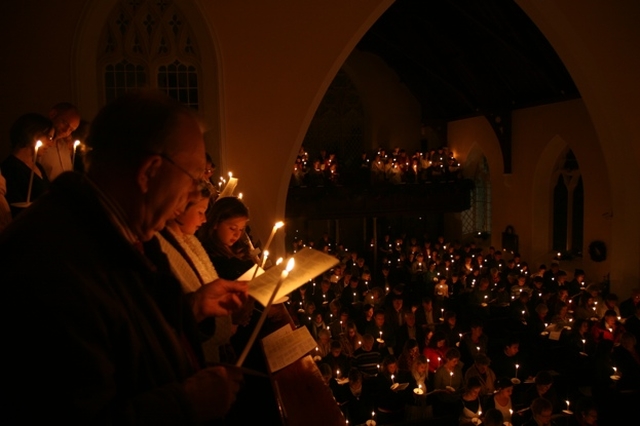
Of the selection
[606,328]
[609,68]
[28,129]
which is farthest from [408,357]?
[609,68]

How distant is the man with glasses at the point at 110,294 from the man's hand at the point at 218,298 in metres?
0.32

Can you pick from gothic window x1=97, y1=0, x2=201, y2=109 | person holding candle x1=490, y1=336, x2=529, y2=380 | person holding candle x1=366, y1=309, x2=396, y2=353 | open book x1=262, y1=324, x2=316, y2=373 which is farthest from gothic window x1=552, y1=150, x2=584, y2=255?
open book x1=262, y1=324, x2=316, y2=373

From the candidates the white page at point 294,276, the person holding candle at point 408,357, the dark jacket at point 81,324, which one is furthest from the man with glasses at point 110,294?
the person holding candle at point 408,357

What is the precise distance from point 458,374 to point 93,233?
5.96m

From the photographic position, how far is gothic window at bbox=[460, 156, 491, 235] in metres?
17.5

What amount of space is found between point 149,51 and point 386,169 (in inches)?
354

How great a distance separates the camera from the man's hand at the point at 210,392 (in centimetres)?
121

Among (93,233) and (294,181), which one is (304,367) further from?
(294,181)

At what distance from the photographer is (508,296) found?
10.1m

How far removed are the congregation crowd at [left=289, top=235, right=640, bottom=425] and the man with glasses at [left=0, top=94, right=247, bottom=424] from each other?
4319mm

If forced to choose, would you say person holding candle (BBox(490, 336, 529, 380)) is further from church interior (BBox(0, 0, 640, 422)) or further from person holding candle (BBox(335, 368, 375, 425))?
church interior (BBox(0, 0, 640, 422))

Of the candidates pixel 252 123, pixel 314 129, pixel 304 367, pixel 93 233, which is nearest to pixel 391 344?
pixel 252 123

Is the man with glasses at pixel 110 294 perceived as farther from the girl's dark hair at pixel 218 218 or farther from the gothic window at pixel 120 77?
the gothic window at pixel 120 77

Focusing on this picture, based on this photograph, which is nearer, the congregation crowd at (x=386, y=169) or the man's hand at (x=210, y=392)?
the man's hand at (x=210, y=392)
